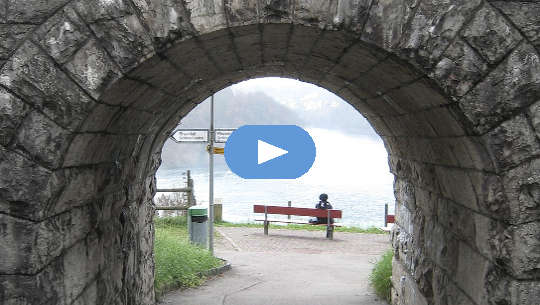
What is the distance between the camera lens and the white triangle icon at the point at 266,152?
283 inches

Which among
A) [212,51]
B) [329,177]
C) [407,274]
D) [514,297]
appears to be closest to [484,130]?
[514,297]

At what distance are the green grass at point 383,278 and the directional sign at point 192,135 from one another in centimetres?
425

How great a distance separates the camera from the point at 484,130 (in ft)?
9.22

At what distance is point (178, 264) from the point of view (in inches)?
356

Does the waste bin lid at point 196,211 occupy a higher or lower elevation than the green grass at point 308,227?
higher

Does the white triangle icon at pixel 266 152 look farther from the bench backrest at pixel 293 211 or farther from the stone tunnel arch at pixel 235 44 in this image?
the bench backrest at pixel 293 211

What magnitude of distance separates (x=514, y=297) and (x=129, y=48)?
2.35 meters

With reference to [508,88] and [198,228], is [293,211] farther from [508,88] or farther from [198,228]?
[508,88]

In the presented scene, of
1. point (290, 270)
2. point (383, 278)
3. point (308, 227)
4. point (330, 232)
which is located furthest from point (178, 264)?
point (308, 227)

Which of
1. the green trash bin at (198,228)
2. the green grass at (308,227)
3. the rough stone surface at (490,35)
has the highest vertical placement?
the rough stone surface at (490,35)

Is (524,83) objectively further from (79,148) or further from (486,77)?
(79,148)
